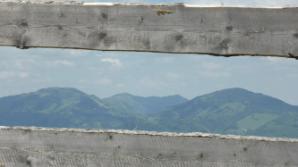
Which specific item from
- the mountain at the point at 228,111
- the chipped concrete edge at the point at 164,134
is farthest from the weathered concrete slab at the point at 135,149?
the mountain at the point at 228,111

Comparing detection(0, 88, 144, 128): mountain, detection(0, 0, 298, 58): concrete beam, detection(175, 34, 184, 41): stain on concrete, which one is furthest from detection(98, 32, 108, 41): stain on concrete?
detection(0, 88, 144, 128): mountain

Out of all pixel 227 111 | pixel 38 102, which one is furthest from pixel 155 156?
pixel 38 102

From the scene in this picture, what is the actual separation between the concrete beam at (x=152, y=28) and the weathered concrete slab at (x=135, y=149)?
494 millimetres

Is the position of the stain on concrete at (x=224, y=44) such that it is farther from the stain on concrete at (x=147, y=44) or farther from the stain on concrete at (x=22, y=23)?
the stain on concrete at (x=22, y=23)

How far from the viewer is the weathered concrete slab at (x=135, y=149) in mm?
3523

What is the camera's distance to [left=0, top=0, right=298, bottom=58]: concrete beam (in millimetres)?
3434

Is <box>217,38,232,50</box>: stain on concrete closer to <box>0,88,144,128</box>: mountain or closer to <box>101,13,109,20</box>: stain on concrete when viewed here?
<box>101,13,109,20</box>: stain on concrete

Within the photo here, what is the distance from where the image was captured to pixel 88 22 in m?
3.63

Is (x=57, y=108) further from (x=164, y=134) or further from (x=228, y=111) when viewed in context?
(x=164, y=134)

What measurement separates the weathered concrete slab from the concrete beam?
1.62ft

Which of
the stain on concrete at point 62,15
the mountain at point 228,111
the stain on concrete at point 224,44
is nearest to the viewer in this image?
the stain on concrete at point 224,44

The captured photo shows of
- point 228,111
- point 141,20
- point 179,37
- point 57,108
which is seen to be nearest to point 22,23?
point 141,20

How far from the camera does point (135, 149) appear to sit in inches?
142

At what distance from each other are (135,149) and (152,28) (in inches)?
27.0
